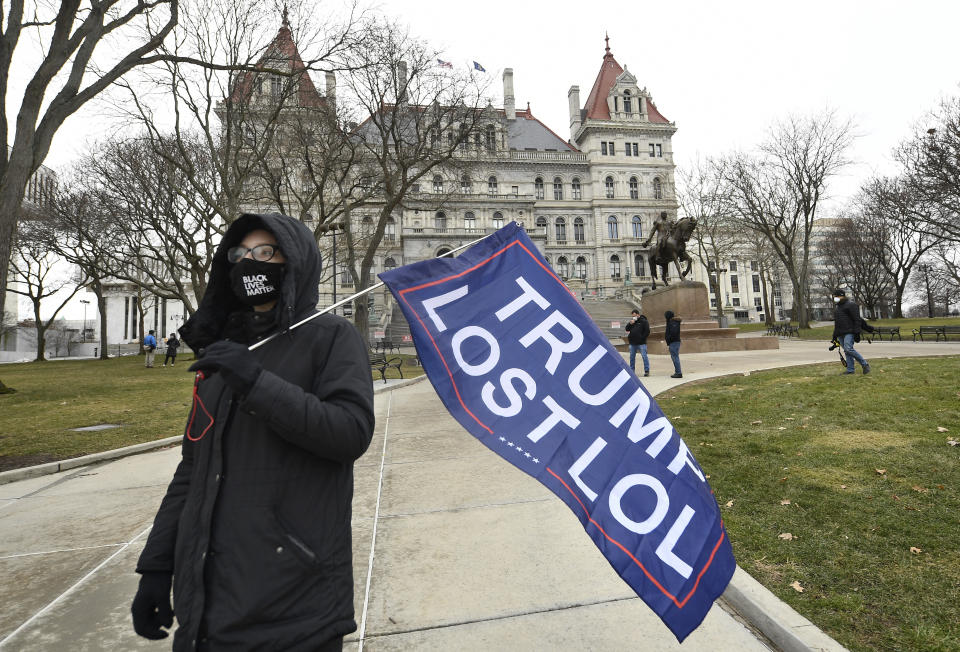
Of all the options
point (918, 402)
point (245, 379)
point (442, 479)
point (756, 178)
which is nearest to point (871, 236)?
point (756, 178)

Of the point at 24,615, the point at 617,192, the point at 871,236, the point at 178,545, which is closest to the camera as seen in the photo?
the point at 178,545

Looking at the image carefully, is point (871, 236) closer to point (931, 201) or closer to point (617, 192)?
point (617, 192)

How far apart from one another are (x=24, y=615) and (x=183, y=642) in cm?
252

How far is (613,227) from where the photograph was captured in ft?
210

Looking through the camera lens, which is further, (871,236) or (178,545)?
(871,236)

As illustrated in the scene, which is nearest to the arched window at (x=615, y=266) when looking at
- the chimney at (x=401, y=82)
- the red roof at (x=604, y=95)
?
the red roof at (x=604, y=95)

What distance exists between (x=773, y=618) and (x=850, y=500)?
2.06 m

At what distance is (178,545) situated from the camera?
1.59 meters

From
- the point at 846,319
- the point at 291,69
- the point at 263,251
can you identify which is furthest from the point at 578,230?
the point at 263,251

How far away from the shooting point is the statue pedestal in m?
21.2

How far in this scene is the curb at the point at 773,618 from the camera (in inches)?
93.6

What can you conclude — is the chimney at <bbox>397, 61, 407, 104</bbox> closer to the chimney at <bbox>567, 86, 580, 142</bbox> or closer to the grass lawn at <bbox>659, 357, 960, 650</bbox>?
the grass lawn at <bbox>659, 357, 960, 650</bbox>

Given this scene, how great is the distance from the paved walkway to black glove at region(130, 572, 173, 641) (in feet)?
3.76

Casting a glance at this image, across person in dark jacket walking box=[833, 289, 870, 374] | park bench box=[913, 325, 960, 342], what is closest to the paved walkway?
person in dark jacket walking box=[833, 289, 870, 374]
